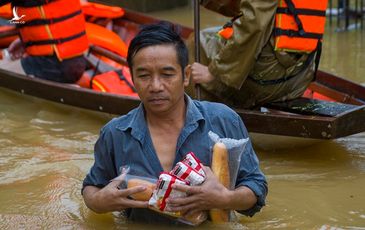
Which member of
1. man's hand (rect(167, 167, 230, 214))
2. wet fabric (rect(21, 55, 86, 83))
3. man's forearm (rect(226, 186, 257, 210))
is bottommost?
wet fabric (rect(21, 55, 86, 83))

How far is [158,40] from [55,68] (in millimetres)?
3340

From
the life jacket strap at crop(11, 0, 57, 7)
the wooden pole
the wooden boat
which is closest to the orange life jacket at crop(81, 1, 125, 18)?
the wooden boat

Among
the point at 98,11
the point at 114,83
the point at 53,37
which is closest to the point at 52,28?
the point at 53,37

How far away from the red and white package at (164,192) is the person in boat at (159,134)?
45 mm

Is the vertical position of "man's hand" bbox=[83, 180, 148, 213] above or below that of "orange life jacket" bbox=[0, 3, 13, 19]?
above

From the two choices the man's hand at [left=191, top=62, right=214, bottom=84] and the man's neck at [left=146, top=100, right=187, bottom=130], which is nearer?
the man's neck at [left=146, top=100, right=187, bottom=130]

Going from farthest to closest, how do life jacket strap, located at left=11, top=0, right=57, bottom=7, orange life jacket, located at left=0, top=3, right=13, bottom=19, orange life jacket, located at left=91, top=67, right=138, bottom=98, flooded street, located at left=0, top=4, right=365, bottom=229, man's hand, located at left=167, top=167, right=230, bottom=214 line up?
orange life jacket, located at left=0, top=3, right=13, bottom=19, orange life jacket, located at left=91, top=67, right=138, bottom=98, life jacket strap, located at left=11, top=0, right=57, bottom=7, flooded street, located at left=0, top=4, right=365, bottom=229, man's hand, located at left=167, top=167, right=230, bottom=214

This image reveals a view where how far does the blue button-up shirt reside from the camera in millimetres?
2713

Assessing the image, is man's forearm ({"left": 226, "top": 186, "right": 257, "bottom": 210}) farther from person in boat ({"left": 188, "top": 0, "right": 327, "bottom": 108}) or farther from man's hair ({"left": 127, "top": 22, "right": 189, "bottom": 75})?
person in boat ({"left": 188, "top": 0, "right": 327, "bottom": 108})

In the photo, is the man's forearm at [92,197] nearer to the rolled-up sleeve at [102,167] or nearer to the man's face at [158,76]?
the rolled-up sleeve at [102,167]

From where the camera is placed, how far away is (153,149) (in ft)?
8.94

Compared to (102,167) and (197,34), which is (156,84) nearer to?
(102,167)

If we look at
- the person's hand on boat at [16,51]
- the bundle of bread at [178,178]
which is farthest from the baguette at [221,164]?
the person's hand on boat at [16,51]

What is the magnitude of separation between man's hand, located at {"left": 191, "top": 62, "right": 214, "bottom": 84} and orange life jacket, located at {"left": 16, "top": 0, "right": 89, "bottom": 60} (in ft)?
4.85
